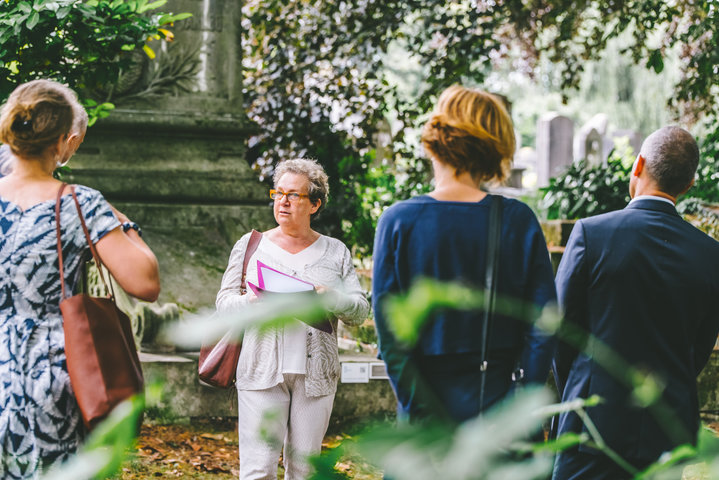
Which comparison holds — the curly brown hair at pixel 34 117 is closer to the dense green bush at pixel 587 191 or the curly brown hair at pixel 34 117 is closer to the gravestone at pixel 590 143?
the dense green bush at pixel 587 191

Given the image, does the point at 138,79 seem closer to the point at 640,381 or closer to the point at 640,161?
the point at 640,161

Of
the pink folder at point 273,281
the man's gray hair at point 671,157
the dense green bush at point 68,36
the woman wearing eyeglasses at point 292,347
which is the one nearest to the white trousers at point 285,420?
the woman wearing eyeglasses at point 292,347

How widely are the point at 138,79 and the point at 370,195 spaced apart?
364 cm

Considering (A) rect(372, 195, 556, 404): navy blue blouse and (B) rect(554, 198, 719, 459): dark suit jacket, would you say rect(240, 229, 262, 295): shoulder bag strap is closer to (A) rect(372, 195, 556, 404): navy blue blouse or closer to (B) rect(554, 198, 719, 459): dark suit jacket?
(A) rect(372, 195, 556, 404): navy blue blouse

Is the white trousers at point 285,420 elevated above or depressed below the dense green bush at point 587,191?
below

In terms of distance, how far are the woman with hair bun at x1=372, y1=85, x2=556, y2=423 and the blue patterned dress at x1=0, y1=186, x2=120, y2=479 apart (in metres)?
0.90

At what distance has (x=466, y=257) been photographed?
101 inches

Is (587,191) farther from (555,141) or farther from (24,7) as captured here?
(555,141)

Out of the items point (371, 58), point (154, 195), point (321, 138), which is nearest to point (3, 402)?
point (154, 195)

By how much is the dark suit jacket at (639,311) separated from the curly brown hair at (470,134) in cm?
59

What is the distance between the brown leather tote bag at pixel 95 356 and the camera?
7.68ft

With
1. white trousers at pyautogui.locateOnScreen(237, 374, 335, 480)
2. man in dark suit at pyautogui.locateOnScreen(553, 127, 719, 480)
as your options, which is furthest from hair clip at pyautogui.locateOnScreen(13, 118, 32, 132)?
man in dark suit at pyautogui.locateOnScreen(553, 127, 719, 480)

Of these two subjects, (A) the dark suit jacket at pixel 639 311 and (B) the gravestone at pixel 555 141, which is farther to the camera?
(B) the gravestone at pixel 555 141

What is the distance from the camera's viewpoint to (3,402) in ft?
8.00
